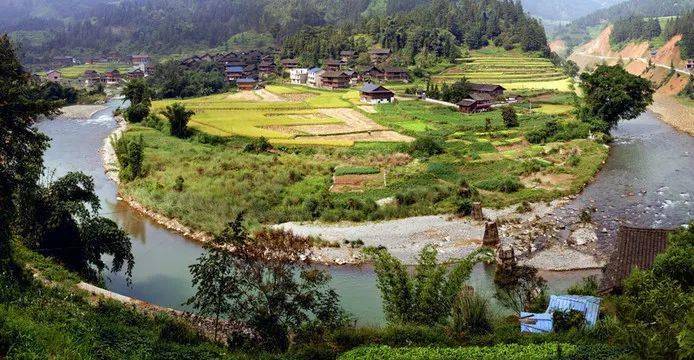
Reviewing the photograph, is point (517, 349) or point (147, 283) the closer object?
point (517, 349)

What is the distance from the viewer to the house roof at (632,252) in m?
14.5

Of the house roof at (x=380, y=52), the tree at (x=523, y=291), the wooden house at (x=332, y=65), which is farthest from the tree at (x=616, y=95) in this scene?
the house roof at (x=380, y=52)

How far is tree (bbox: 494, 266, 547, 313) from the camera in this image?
1453 centimetres

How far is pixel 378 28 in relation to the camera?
97250 mm

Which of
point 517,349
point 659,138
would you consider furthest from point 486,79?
point 517,349

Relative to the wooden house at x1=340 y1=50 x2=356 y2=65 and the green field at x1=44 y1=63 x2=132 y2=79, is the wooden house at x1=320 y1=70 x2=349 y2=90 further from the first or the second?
the green field at x1=44 y1=63 x2=132 y2=79

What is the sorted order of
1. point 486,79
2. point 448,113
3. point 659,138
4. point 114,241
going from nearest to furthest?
point 114,241 → point 659,138 → point 448,113 → point 486,79

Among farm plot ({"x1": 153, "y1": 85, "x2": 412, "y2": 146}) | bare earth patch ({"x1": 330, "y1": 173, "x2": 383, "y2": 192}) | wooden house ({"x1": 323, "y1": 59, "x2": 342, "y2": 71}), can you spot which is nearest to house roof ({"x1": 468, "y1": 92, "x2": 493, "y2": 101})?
farm plot ({"x1": 153, "y1": 85, "x2": 412, "y2": 146})

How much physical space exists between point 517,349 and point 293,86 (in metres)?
63.2

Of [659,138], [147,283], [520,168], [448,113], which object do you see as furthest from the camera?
[448,113]

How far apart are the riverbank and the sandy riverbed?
56.4 m

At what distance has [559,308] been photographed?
13469mm

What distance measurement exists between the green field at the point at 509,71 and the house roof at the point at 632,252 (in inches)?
2039

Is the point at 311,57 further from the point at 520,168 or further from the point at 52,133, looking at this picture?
the point at 520,168
